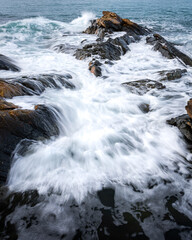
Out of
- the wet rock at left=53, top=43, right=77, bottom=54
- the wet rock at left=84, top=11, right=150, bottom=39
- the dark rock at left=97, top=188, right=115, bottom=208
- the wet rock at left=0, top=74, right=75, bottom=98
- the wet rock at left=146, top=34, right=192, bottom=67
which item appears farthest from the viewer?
the wet rock at left=84, top=11, right=150, bottom=39

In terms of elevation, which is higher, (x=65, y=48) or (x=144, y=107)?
(x=65, y=48)

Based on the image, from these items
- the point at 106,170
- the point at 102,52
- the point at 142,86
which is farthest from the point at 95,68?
the point at 106,170

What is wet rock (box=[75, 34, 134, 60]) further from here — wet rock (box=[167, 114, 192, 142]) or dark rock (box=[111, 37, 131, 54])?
wet rock (box=[167, 114, 192, 142])

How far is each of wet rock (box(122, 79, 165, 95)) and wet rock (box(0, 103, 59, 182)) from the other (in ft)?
12.4

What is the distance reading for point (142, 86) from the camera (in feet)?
21.6

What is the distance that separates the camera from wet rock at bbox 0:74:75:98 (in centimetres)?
445

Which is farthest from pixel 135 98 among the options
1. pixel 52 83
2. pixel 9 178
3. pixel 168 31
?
pixel 168 31

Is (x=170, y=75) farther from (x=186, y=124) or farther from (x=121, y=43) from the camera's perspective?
(x=121, y=43)

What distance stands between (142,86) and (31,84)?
438 cm

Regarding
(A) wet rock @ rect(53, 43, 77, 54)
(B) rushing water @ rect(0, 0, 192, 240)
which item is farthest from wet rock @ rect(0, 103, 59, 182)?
(A) wet rock @ rect(53, 43, 77, 54)

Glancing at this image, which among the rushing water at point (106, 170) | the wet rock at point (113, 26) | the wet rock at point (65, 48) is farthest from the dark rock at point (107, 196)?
the wet rock at point (113, 26)

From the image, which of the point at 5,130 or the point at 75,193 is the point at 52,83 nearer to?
the point at 5,130

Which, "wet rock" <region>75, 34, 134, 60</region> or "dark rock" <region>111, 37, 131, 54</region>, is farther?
"dark rock" <region>111, 37, 131, 54</region>

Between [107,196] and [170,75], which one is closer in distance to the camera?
[107,196]
